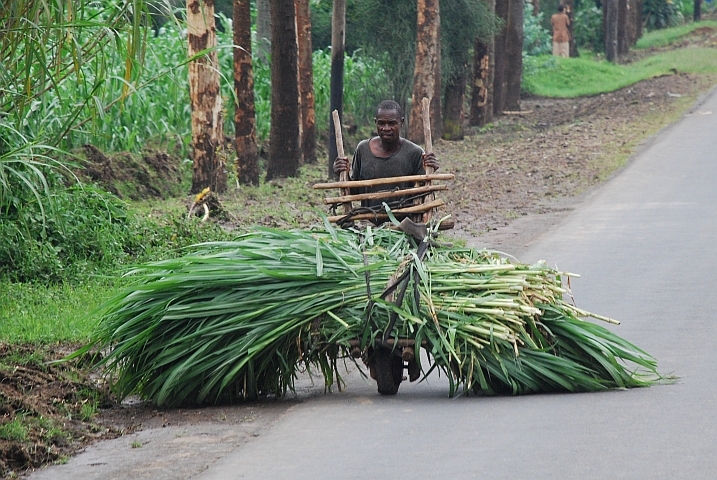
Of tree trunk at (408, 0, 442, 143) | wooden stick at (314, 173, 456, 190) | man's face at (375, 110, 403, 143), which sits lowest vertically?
wooden stick at (314, 173, 456, 190)

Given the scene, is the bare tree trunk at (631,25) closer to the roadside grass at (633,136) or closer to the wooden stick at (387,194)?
the roadside grass at (633,136)

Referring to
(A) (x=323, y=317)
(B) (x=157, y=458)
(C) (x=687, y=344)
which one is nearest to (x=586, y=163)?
(C) (x=687, y=344)

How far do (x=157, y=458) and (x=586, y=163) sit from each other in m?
15.5

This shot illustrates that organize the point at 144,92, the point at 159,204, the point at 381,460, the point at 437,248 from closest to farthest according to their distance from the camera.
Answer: the point at 381,460
the point at 437,248
the point at 159,204
the point at 144,92

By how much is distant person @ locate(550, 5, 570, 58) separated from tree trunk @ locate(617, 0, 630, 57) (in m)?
1.82

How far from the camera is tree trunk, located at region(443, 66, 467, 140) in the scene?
25859mm

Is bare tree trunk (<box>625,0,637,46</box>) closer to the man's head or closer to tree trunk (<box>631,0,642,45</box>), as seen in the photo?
tree trunk (<box>631,0,642,45</box>)

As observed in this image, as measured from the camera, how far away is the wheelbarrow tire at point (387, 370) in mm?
6827

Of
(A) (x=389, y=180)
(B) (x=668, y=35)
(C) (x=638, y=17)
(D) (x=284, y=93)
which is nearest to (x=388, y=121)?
(A) (x=389, y=180)

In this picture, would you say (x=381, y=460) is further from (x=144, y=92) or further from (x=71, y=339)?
(x=144, y=92)

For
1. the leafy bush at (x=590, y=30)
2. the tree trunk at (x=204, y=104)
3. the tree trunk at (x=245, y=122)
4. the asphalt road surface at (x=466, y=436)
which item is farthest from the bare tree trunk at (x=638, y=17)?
the asphalt road surface at (x=466, y=436)

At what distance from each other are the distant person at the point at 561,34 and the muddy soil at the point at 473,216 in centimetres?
778

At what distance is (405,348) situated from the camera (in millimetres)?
6621

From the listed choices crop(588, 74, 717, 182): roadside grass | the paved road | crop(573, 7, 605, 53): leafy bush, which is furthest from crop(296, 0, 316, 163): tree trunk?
crop(573, 7, 605, 53): leafy bush
